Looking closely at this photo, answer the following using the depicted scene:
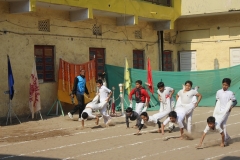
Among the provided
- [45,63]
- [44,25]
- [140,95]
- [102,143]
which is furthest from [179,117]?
[44,25]

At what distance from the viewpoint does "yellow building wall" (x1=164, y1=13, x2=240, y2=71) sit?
864 inches

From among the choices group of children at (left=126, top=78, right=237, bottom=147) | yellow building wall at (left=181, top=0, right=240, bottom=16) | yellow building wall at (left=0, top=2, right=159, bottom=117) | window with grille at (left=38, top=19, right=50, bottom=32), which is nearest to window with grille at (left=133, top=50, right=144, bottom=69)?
yellow building wall at (left=0, top=2, right=159, bottom=117)

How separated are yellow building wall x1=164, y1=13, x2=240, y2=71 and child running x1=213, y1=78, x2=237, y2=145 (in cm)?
1246

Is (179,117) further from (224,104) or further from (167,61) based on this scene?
(167,61)

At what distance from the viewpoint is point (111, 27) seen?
1886 centimetres

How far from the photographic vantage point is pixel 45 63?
15.8 meters

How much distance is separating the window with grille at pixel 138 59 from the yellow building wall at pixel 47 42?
0.60 meters

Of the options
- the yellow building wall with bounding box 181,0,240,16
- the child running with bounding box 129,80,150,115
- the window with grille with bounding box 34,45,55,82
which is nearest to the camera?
the child running with bounding box 129,80,150,115

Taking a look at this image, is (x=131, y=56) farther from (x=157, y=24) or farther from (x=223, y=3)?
(x=223, y=3)

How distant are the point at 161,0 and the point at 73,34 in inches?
266

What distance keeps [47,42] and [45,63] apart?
75 centimetres

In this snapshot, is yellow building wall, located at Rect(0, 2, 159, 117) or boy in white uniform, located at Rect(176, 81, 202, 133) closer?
boy in white uniform, located at Rect(176, 81, 202, 133)

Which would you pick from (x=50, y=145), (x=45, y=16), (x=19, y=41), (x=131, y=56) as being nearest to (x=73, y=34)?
(x=45, y=16)

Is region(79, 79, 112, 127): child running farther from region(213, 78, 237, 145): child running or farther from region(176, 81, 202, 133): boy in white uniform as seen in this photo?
region(213, 78, 237, 145): child running
